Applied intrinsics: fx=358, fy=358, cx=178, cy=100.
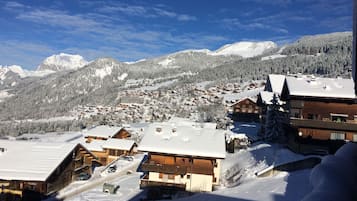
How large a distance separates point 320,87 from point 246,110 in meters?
39.4

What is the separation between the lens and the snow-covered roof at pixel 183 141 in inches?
1252

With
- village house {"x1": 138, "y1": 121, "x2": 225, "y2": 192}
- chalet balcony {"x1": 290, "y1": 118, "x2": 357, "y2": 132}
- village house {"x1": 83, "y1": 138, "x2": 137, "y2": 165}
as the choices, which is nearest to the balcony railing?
village house {"x1": 138, "y1": 121, "x2": 225, "y2": 192}

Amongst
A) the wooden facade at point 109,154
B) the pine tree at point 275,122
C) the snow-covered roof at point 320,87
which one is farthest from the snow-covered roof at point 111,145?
the snow-covered roof at point 320,87

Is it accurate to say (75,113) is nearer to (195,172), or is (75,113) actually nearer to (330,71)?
(330,71)

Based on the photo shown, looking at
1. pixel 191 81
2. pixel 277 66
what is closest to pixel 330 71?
pixel 277 66

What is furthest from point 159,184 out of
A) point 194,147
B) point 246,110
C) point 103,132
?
point 246,110

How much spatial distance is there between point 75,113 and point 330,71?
108 meters

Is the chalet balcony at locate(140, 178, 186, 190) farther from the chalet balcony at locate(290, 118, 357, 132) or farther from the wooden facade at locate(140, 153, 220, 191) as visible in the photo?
the chalet balcony at locate(290, 118, 357, 132)

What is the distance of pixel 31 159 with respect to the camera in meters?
34.4

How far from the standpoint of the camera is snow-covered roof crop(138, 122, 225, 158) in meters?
31.8

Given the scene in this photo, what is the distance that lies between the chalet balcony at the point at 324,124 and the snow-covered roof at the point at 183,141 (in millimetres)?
6903

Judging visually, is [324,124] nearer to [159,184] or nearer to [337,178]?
[159,184]

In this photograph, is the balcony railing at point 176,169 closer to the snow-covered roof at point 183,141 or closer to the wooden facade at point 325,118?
the snow-covered roof at point 183,141

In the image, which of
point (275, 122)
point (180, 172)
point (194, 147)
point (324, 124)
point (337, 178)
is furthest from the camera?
point (275, 122)
